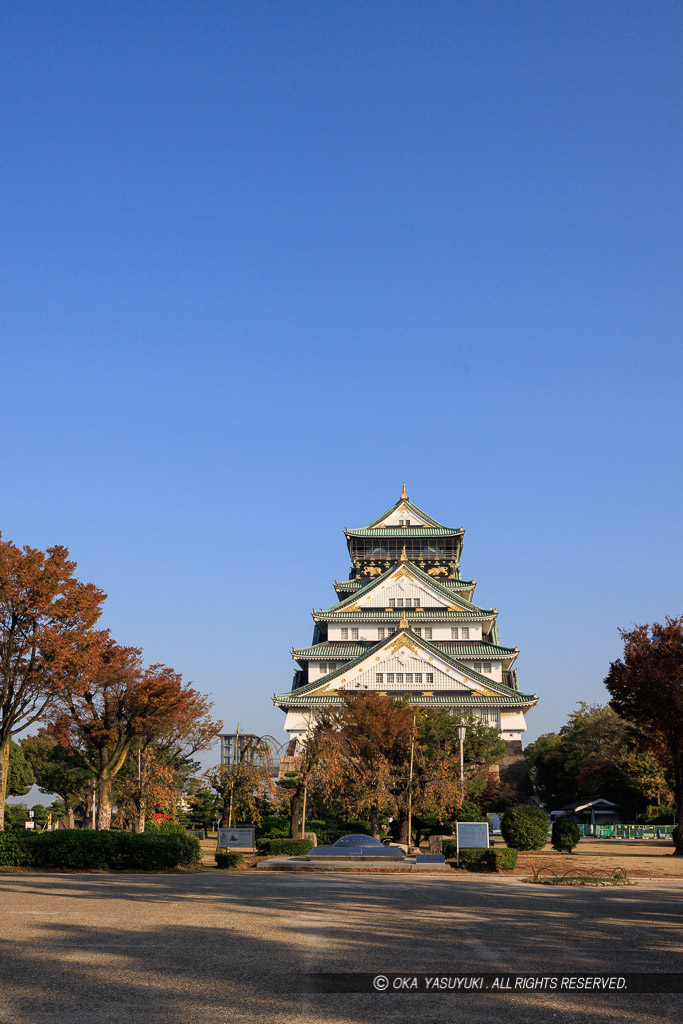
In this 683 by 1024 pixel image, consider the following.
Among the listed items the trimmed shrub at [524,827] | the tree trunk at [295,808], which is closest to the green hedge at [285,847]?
the tree trunk at [295,808]

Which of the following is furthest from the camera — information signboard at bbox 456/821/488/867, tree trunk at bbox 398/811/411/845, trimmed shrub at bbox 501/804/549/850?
tree trunk at bbox 398/811/411/845

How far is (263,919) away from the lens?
1345 centimetres

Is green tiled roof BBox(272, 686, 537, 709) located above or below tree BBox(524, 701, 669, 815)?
above

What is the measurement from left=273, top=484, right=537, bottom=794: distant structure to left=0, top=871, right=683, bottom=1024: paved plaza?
3405 cm

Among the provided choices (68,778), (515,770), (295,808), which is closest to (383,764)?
(295,808)

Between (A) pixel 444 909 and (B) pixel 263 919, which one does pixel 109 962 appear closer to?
(B) pixel 263 919

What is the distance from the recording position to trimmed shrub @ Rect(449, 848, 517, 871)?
2452 cm

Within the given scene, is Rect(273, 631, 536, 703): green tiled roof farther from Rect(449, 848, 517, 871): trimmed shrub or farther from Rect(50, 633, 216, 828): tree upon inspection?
Rect(449, 848, 517, 871): trimmed shrub

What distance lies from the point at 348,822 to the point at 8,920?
101ft

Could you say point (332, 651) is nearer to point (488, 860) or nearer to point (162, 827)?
point (162, 827)

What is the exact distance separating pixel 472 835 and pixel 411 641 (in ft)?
112

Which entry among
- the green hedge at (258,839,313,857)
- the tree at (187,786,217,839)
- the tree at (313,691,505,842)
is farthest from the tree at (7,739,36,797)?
the green hedge at (258,839,313,857)

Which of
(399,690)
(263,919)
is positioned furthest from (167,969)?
(399,690)

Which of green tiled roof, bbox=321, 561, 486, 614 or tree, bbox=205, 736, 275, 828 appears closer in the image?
tree, bbox=205, 736, 275, 828
